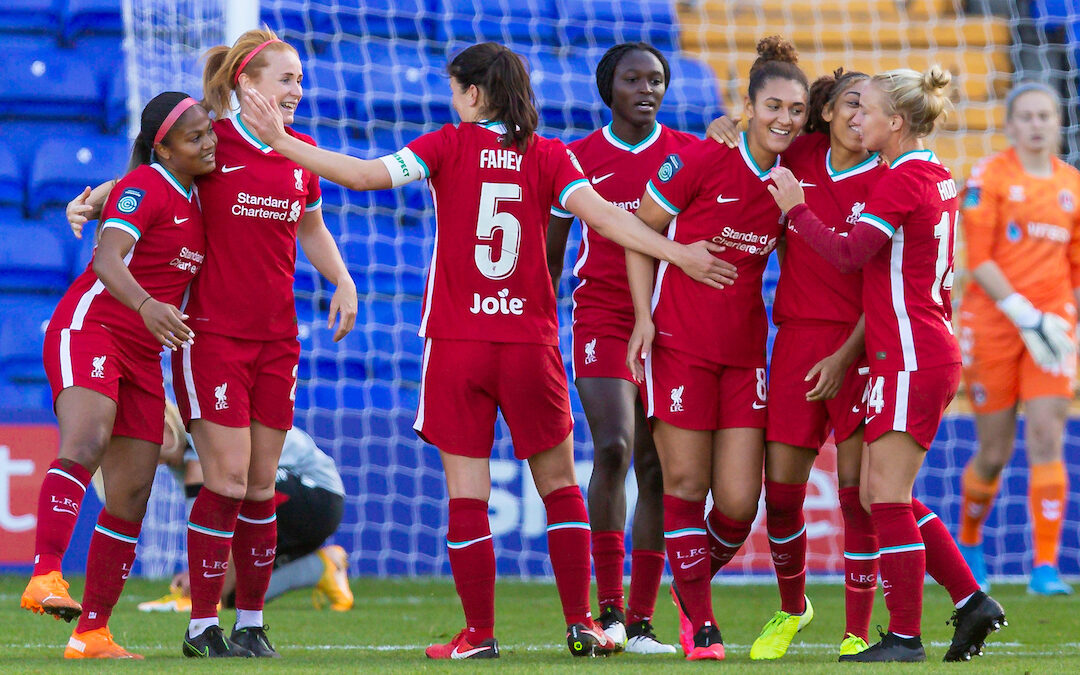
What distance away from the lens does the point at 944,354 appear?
399cm

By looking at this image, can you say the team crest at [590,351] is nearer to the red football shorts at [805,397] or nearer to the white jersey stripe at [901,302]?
the red football shorts at [805,397]

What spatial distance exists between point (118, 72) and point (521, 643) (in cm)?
605

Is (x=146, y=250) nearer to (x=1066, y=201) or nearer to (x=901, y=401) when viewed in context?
(x=901, y=401)

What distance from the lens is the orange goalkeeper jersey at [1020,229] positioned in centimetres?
688

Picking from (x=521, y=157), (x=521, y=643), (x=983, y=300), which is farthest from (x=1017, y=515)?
(x=521, y=157)

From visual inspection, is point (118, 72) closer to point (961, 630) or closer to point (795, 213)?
point (795, 213)

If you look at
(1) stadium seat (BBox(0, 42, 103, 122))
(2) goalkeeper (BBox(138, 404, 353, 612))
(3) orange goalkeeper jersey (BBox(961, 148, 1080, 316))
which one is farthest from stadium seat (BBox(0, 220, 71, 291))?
(3) orange goalkeeper jersey (BBox(961, 148, 1080, 316))

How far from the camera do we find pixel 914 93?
405 centimetres

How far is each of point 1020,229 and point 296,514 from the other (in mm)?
3779

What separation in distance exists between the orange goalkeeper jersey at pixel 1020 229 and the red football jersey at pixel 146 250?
407cm

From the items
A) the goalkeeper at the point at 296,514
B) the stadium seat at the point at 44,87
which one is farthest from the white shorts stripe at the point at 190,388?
the stadium seat at the point at 44,87

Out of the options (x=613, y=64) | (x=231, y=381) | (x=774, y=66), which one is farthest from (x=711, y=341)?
(x=231, y=381)

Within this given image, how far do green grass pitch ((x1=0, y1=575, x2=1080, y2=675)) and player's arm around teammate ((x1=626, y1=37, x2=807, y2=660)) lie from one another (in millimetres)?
411

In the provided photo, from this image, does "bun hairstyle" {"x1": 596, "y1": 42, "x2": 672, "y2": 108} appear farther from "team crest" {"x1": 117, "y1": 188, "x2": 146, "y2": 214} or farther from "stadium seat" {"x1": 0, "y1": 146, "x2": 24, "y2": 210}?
"stadium seat" {"x1": 0, "y1": 146, "x2": 24, "y2": 210}
